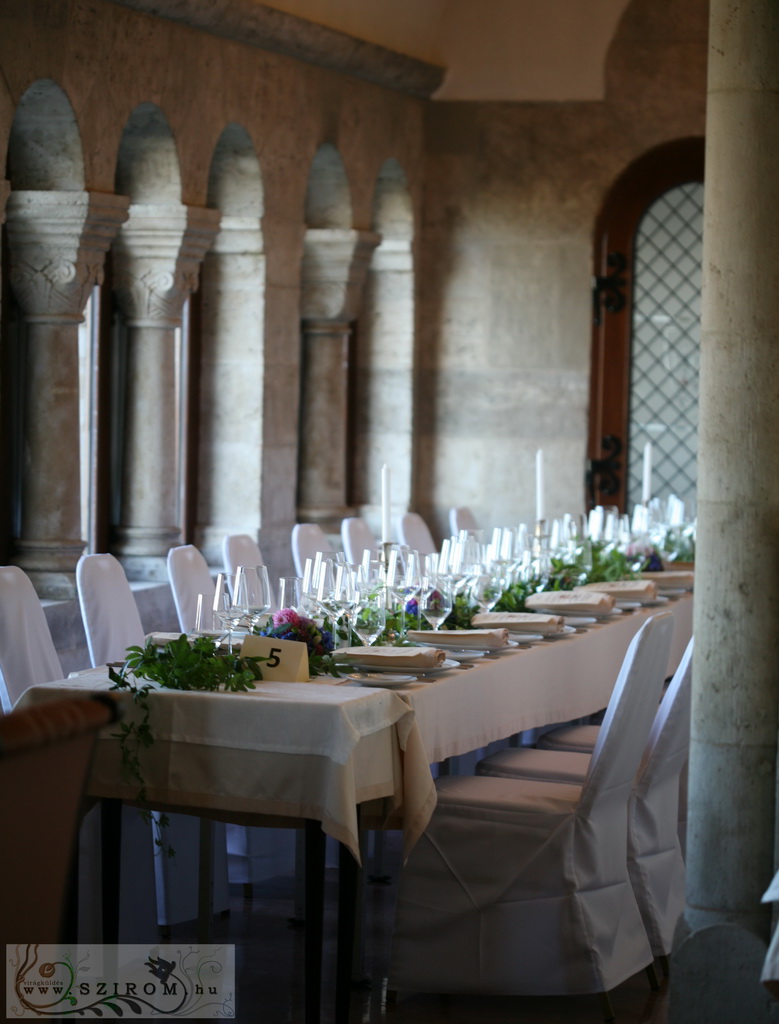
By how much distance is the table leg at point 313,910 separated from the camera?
11.8 feet

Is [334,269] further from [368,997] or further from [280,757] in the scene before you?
[280,757]

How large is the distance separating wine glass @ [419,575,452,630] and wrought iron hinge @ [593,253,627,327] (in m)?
5.23

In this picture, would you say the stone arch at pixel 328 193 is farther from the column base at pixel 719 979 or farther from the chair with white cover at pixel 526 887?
the column base at pixel 719 979

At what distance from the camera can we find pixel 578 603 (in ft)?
18.2

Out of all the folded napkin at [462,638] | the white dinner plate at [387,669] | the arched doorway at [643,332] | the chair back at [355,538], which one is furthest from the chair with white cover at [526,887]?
the arched doorway at [643,332]

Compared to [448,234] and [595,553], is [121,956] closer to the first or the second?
[595,553]

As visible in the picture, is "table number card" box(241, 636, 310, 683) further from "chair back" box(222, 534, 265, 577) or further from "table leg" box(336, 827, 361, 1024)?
"chair back" box(222, 534, 265, 577)

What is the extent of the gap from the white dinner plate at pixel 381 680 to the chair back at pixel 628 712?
0.51 m

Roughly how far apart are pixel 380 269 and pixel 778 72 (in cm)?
611

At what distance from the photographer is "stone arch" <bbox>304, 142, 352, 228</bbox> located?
8.87m

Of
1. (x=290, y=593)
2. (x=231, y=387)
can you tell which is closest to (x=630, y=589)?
(x=290, y=593)

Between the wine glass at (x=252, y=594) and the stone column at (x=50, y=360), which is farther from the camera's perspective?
the stone column at (x=50, y=360)

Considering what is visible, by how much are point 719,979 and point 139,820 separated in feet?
5.07

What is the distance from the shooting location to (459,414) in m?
9.72
